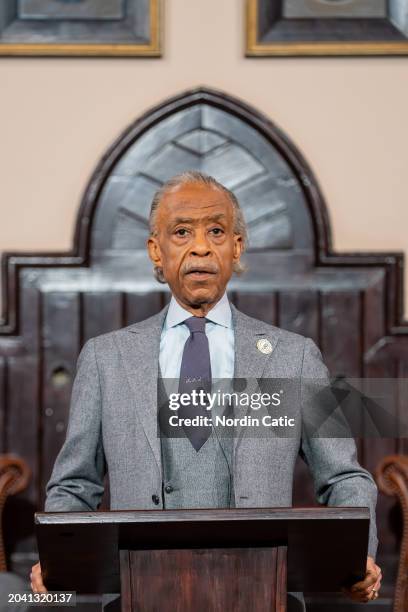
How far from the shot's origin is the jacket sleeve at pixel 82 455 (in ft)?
→ 6.43

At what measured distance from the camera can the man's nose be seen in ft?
6.38

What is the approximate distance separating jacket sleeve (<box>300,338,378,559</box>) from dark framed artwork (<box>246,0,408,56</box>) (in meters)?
1.70

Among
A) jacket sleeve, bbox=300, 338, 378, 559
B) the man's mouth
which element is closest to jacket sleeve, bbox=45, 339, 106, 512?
the man's mouth

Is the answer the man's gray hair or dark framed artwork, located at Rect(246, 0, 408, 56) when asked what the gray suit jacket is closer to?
the man's gray hair

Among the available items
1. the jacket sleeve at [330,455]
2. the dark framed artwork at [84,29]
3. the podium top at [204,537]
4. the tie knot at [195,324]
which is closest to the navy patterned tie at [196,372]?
the tie knot at [195,324]

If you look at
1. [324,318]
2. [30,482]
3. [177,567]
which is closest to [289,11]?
[324,318]

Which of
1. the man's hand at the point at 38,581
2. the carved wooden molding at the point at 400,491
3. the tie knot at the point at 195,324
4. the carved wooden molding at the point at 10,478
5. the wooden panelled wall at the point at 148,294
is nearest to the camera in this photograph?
the man's hand at the point at 38,581

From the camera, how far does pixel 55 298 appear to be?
133 inches

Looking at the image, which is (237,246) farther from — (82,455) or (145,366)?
(82,455)

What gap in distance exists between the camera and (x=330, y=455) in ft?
6.37

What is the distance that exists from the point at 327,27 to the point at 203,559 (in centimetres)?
239

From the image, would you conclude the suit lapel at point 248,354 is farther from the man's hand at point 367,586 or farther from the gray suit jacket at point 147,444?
the man's hand at point 367,586

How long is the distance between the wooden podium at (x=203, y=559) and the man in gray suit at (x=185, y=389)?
287mm

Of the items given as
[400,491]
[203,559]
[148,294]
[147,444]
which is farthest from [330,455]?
[148,294]
